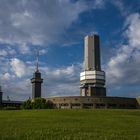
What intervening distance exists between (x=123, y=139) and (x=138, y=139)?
1.43m

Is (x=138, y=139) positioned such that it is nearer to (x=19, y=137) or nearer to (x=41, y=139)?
(x=41, y=139)

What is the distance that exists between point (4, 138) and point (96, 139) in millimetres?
8164

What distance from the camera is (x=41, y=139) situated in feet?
105

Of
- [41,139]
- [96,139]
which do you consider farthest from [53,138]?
[96,139]

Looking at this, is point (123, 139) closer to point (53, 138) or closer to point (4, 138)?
point (53, 138)

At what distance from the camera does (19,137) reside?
33344 mm

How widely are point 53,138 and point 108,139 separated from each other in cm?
492

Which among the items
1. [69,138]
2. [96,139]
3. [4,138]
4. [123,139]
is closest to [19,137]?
[4,138]

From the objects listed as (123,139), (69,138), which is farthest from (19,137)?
(123,139)

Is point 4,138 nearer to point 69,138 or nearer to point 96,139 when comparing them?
point 69,138

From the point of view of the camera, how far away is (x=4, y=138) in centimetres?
3231

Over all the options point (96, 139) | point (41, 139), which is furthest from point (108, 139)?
point (41, 139)

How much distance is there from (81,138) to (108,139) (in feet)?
7.98

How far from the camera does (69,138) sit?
32.2m
